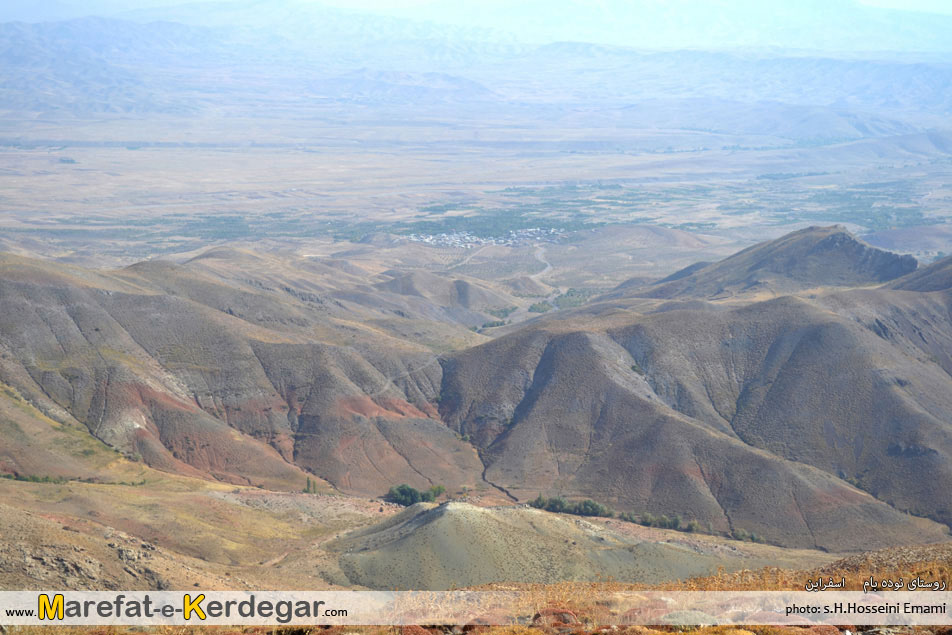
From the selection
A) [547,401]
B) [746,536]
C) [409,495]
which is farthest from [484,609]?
[547,401]

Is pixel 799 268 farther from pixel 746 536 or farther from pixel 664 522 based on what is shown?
pixel 664 522

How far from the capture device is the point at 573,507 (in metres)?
73.7

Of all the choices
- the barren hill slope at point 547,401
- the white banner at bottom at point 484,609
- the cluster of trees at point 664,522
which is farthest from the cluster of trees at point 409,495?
the white banner at bottom at point 484,609

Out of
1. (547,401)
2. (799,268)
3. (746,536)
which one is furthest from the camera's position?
(799,268)

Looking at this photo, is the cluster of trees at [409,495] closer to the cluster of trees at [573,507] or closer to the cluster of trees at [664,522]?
the cluster of trees at [573,507]

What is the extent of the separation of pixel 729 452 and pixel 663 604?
163 ft

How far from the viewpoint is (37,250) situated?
646 feet

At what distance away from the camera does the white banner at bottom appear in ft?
90.8

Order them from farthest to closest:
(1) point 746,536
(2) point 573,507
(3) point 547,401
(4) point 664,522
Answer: (3) point 547,401 → (2) point 573,507 → (4) point 664,522 → (1) point 746,536

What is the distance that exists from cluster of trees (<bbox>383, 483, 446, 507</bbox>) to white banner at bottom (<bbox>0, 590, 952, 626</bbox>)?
117 feet

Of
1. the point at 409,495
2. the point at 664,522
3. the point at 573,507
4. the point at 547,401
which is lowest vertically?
the point at 409,495

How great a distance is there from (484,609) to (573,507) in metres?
42.7

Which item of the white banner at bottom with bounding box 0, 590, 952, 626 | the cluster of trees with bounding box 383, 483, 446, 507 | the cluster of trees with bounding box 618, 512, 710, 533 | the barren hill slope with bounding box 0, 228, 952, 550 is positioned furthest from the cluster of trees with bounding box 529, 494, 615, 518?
the white banner at bottom with bounding box 0, 590, 952, 626

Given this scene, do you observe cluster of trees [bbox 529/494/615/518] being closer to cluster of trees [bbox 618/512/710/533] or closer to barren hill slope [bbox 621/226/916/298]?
cluster of trees [bbox 618/512/710/533]
